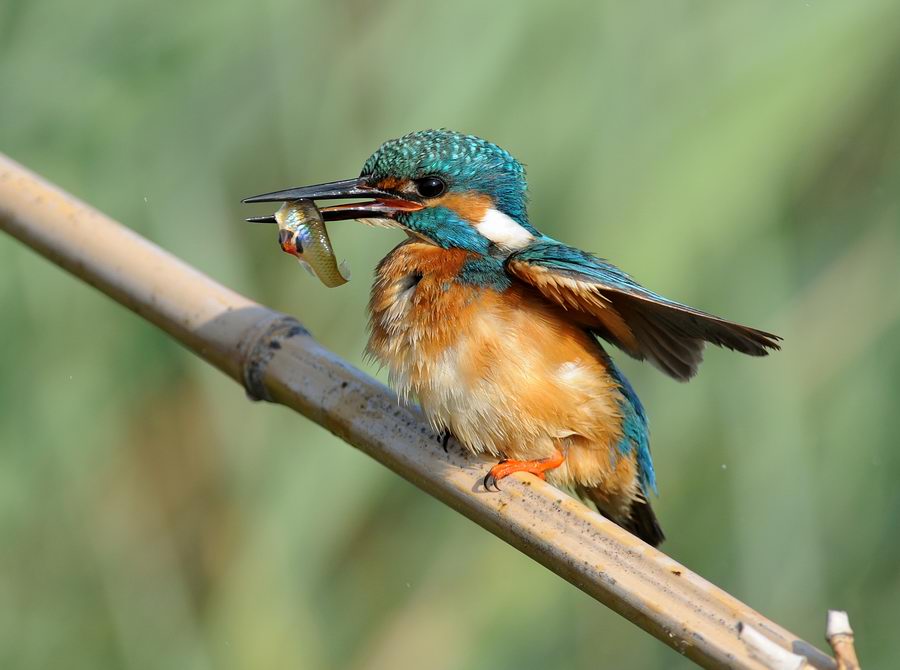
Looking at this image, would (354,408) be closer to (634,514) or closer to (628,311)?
(628,311)

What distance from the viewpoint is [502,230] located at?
215 centimetres

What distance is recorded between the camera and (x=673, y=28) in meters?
2.17

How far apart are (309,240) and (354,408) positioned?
12.0 inches

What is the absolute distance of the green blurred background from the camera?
211cm

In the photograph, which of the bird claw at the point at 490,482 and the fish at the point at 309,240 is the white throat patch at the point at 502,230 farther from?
the bird claw at the point at 490,482

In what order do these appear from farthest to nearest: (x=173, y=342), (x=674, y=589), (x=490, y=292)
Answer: (x=173, y=342)
(x=490, y=292)
(x=674, y=589)

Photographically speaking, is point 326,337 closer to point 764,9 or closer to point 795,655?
point 764,9

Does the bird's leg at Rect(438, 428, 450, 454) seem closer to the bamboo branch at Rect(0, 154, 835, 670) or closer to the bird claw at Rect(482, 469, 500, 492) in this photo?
the bamboo branch at Rect(0, 154, 835, 670)

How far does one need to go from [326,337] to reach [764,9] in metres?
1.05

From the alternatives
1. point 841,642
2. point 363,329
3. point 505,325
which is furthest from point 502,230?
point 841,642

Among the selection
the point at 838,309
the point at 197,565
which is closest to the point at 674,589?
the point at 838,309

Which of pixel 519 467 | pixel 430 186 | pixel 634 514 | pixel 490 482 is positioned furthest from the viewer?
pixel 634 514

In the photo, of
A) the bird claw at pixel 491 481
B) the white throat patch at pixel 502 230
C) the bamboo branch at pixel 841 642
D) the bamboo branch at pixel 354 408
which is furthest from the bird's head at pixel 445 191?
the bamboo branch at pixel 841 642

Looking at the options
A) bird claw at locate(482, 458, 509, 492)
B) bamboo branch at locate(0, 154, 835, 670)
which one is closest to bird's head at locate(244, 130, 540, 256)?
bamboo branch at locate(0, 154, 835, 670)
